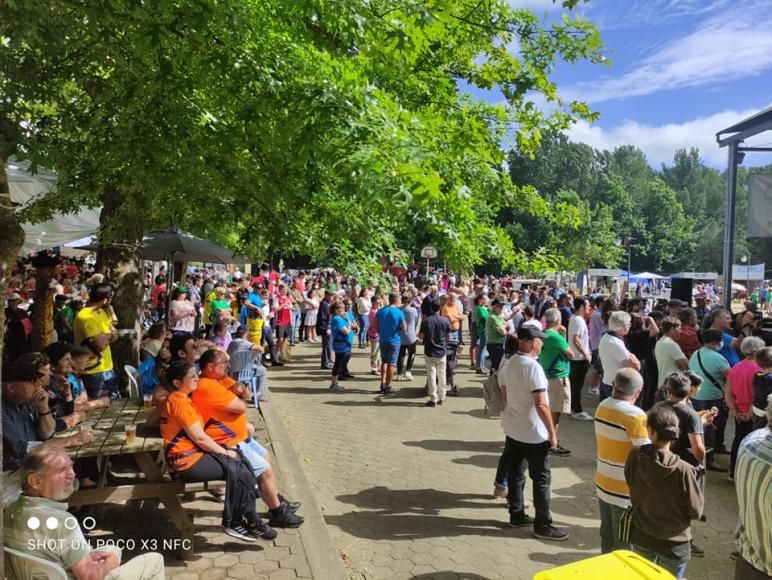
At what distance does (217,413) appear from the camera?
4.79 meters

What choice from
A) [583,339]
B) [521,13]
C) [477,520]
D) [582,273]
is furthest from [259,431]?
[582,273]

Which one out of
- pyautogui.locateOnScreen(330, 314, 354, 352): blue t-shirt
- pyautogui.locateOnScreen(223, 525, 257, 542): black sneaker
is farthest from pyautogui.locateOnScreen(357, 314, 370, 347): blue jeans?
pyautogui.locateOnScreen(223, 525, 257, 542): black sneaker

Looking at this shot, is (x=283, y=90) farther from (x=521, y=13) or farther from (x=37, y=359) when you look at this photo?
(x=521, y=13)

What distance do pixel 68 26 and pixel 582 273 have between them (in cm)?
3982

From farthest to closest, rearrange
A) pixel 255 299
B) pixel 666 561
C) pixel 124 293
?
pixel 255 299 < pixel 124 293 < pixel 666 561

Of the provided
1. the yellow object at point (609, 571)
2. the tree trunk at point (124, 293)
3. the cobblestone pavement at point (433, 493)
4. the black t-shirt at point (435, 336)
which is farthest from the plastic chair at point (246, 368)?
the yellow object at point (609, 571)

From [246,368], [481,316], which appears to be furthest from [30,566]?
[481,316]

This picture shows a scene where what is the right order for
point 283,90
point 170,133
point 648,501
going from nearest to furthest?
point 648,501, point 283,90, point 170,133

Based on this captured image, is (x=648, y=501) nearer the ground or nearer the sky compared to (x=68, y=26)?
nearer the ground

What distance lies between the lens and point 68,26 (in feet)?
14.0

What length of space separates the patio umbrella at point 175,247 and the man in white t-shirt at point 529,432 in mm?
6974

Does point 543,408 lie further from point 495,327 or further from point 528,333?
point 495,327

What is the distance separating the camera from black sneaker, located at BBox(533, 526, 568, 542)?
5.00 m

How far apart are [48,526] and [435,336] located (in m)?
7.07
